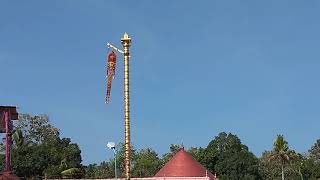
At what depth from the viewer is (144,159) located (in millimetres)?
101188

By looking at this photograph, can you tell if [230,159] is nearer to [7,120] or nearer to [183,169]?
[183,169]

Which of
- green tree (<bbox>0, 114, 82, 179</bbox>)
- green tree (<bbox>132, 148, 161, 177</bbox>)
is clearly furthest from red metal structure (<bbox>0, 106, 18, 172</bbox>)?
green tree (<bbox>132, 148, 161, 177</bbox>)

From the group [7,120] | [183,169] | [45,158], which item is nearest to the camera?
[7,120]

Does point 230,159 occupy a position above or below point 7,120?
below

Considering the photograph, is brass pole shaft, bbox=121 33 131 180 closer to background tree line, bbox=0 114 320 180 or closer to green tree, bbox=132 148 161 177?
background tree line, bbox=0 114 320 180

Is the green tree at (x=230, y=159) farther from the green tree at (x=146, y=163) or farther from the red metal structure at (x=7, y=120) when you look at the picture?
the red metal structure at (x=7, y=120)

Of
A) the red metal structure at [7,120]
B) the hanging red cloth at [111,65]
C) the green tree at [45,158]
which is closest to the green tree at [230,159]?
the green tree at [45,158]

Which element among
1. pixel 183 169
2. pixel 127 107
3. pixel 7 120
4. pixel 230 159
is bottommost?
pixel 183 169

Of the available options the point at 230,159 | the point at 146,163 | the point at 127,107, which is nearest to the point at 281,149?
the point at 230,159

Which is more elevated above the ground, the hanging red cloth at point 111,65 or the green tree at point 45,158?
the hanging red cloth at point 111,65

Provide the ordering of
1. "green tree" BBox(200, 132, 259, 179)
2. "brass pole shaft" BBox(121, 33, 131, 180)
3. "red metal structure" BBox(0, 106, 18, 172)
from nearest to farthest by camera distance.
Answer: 1. "brass pole shaft" BBox(121, 33, 131, 180)
2. "red metal structure" BBox(0, 106, 18, 172)
3. "green tree" BBox(200, 132, 259, 179)

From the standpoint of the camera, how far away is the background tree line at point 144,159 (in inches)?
3140

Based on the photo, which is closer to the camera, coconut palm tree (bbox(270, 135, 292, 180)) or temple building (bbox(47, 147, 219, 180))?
temple building (bbox(47, 147, 219, 180))

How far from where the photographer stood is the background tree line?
79750 millimetres
